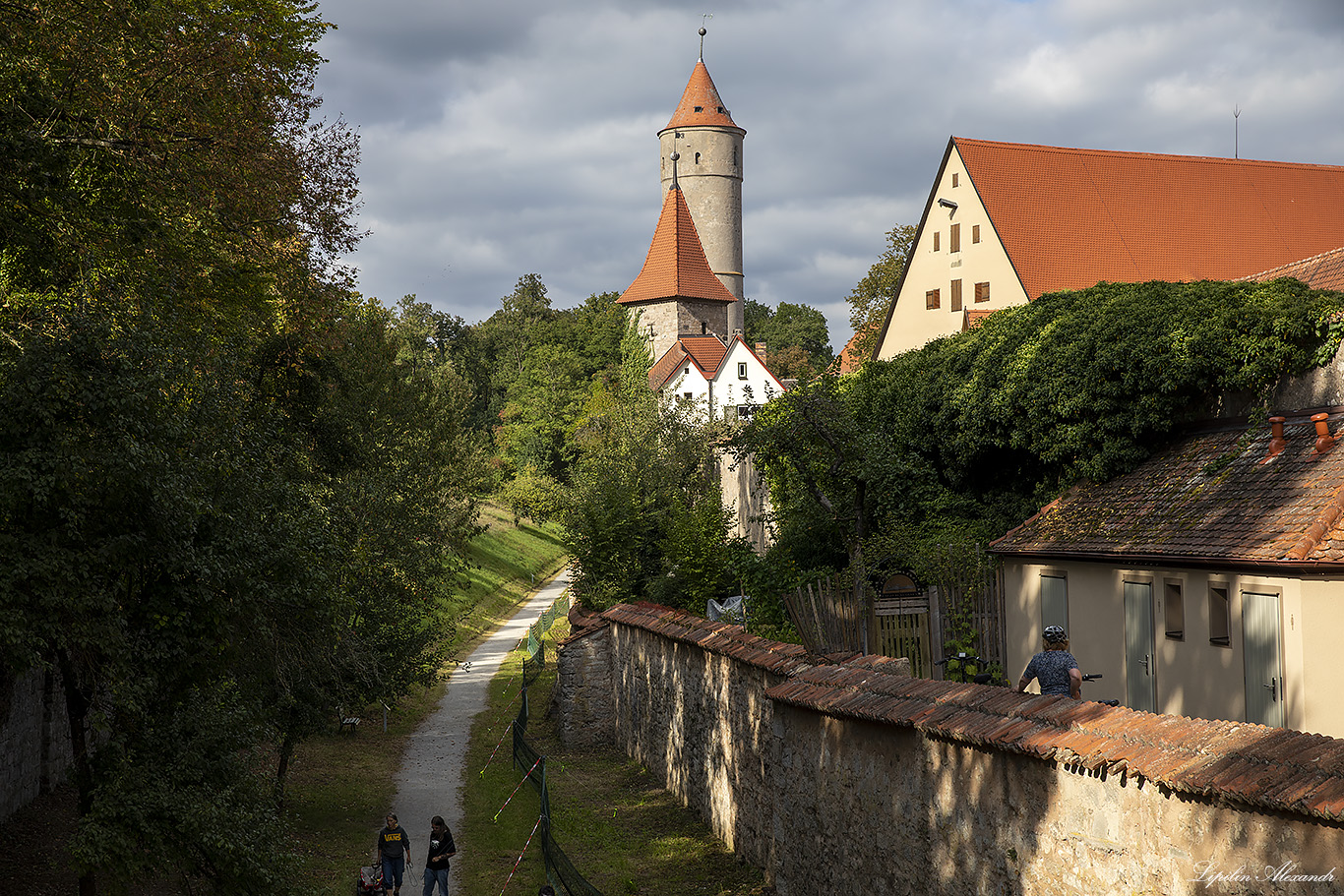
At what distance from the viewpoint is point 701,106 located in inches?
3506

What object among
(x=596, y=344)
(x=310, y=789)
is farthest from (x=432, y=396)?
(x=596, y=344)

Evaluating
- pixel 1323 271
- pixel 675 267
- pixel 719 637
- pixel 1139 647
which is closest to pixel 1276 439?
pixel 1139 647

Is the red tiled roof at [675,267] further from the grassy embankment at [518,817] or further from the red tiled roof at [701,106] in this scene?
the grassy embankment at [518,817]

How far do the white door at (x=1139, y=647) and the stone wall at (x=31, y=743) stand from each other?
560 inches

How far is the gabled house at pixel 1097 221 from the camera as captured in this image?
3216 cm

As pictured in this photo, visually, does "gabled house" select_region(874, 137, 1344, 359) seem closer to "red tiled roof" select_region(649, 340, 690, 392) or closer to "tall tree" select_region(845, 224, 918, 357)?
"tall tree" select_region(845, 224, 918, 357)

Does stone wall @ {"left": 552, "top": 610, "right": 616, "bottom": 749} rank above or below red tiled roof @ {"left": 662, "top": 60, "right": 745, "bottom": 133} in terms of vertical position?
below

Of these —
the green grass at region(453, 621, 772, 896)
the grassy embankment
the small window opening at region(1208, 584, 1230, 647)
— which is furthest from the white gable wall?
the small window opening at region(1208, 584, 1230, 647)

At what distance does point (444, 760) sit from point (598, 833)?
9.21 m

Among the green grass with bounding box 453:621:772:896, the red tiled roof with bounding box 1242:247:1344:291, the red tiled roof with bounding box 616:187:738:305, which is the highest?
the red tiled roof with bounding box 616:187:738:305

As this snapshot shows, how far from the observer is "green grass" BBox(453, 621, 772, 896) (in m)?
13.9

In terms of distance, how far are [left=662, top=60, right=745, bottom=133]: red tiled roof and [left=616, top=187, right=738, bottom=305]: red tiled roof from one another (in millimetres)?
8393

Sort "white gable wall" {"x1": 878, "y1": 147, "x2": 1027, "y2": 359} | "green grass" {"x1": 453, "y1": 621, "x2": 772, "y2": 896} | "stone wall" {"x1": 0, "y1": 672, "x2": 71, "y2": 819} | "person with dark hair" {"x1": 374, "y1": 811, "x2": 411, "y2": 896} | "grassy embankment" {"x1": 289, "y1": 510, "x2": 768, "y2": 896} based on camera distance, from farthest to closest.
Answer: "white gable wall" {"x1": 878, "y1": 147, "x2": 1027, "y2": 359} < "stone wall" {"x1": 0, "y1": 672, "x2": 71, "y2": 819} < "person with dark hair" {"x1": 374, "y1": 811, "x2": 411, "y2": 896} < "grassy embankment" {"x1": 289, "y1": 510, "x2": 768, "y2": 896} < "green grass" {"x1": 453, "y1": 621, "x2": 772, "y2": 896}

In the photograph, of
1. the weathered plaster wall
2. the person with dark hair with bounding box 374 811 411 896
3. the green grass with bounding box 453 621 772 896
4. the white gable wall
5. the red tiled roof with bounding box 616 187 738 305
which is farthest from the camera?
the red tiled roof with bounding box 616 187 738 305
